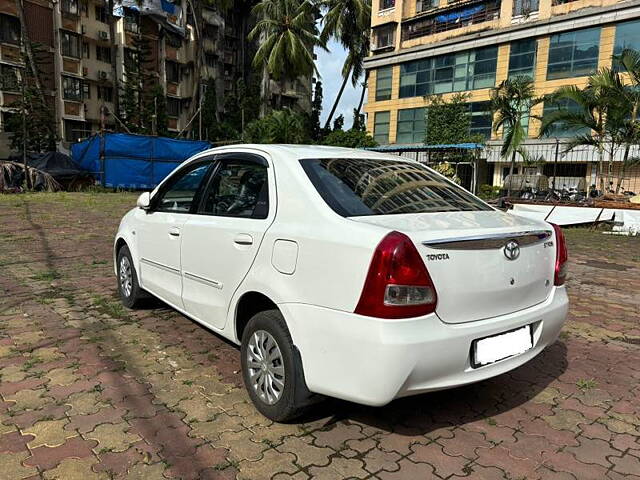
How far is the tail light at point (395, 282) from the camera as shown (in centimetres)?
229

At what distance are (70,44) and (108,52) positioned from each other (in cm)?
344

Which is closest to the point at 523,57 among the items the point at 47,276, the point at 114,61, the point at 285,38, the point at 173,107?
the point at 285,38

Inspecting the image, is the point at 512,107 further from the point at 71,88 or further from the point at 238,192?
the point at 71,88

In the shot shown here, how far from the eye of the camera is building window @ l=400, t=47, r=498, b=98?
32281 mm

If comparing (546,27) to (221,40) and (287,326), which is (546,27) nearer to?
(221,40)

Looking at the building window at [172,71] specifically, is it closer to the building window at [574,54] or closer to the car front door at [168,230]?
the building window at [574,54]

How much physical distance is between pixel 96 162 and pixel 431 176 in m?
22.2

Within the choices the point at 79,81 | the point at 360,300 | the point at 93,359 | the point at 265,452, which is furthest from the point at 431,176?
the point at 79,81

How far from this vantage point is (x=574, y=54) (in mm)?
28516

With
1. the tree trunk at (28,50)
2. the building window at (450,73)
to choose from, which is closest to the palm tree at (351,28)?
the building window at (450,73)

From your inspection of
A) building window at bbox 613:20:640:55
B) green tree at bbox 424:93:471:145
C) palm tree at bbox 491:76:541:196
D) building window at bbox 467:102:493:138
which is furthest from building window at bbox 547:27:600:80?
palm tree at bbox 491:76:541:196

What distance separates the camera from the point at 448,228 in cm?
253

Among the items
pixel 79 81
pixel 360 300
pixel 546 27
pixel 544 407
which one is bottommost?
pixel 544 407

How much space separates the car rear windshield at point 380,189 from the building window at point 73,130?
38.0 m
